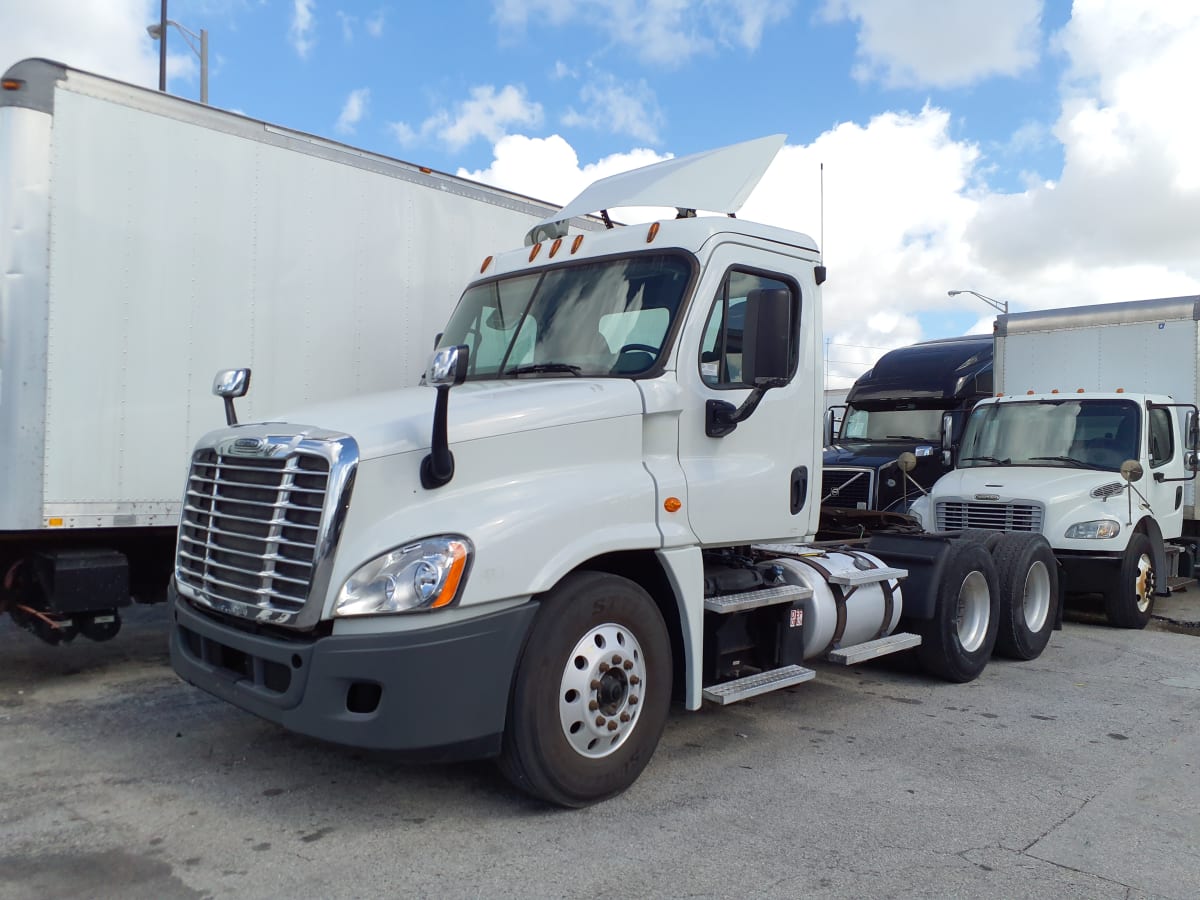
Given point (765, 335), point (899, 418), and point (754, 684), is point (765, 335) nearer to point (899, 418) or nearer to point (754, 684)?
point (754, 684)

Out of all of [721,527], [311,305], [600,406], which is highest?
[311,305]

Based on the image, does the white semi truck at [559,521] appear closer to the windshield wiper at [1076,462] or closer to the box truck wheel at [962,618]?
the box truck wheel at [962,618]

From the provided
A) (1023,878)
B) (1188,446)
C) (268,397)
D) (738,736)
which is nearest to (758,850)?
(1023,878)

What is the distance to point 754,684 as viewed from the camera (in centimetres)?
510

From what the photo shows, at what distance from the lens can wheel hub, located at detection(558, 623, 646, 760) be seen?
166 inches

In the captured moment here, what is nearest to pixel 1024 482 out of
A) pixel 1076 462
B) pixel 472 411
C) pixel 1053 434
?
pixel 1076 462

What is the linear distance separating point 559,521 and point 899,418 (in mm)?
10734

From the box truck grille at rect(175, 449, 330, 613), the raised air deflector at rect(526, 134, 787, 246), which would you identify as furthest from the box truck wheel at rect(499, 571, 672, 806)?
the raised air deflector at rect(526, 134, 787, 246)

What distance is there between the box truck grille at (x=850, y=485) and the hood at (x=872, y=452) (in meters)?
0.17

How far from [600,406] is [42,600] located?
4.06m

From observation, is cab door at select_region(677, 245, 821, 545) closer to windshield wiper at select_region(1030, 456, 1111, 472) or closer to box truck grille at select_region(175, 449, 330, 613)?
box truck grille at select_region(175, 449, 330, 613)

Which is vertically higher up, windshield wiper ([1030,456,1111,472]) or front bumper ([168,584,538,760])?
windshield wiper ([1030,456,1111,472])

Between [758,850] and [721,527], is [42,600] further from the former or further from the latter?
[758,850]

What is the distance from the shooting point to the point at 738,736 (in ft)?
18.3
